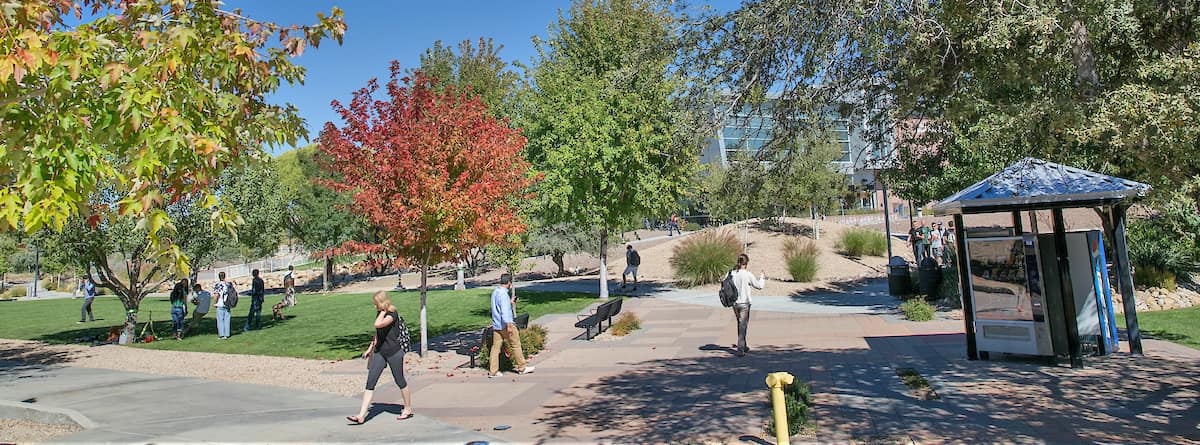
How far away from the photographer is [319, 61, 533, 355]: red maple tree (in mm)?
11750

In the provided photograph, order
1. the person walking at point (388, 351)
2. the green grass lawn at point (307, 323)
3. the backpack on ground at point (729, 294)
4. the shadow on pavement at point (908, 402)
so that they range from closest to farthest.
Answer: the shadow on pavement at point (908, 402), the person walking at point (388, 351), the backpack on ground at point (729, 294), the green grass lawn at point (307, 323)

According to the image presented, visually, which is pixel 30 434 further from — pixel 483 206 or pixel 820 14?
pixel 820 14

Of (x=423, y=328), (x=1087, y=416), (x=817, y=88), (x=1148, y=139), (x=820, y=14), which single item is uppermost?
(x=820, y=14)

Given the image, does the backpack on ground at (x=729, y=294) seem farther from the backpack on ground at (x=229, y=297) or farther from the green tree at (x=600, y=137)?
the backpack on ground at (x=229, y=297)

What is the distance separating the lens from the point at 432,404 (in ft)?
28.4

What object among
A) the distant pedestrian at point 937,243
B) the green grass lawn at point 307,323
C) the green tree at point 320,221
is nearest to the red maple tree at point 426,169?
the green grass lawn at point 307,323

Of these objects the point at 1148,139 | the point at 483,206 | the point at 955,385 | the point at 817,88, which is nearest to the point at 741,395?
the point at 955,385

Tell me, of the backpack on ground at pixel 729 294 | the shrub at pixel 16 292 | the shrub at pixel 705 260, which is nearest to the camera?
the backpack on ground at pixel 729 294

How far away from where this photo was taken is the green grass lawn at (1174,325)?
11.4m

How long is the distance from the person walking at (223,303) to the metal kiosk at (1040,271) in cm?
1482

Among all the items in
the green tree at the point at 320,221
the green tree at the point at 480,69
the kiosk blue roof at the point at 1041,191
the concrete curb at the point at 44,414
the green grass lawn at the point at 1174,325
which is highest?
the green tree at the point at 480,69

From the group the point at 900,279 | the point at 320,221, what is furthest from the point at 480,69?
the point at 900,279

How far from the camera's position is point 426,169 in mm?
11836

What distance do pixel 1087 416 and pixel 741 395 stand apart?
3.24 meters
